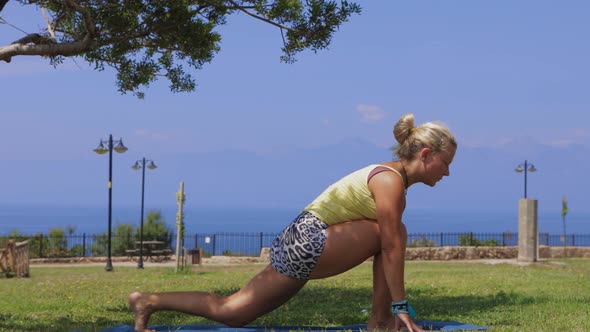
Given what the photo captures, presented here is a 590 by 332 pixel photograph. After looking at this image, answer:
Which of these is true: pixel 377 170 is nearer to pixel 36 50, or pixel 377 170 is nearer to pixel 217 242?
pixel 36 50

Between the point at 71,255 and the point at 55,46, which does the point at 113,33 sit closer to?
the point at 55,46

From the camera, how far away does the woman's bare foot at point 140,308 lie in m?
5.53

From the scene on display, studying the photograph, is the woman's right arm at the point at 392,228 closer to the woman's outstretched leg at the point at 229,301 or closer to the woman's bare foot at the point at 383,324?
the woman's bare foot at the point at 383,324

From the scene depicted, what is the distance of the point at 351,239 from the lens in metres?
5.32

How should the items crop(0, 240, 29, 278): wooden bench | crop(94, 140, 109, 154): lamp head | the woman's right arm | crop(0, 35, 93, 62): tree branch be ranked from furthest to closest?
crop(94, 140, 109, 154): lamp head → crop(0, 240, 29, 278): wooden bench → crop(0, 35, 93, 62): tree branch → the woman's right arm

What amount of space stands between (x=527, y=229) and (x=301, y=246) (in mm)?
19641

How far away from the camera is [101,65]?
41.8 ft

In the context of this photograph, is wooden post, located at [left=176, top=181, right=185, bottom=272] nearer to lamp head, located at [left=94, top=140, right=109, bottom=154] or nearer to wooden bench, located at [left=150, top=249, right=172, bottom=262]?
lamp head, located at [left=94, top=140, right=109, bottom=154]

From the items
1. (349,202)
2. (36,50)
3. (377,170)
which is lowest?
(349,202)

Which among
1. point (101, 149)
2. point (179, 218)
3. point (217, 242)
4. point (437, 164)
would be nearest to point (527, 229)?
point (179, 218)

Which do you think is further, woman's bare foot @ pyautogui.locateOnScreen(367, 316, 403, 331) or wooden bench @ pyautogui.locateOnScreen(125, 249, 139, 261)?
wooden bench @ pyautogui.locateOnScreen(125, 249, 139, 261)

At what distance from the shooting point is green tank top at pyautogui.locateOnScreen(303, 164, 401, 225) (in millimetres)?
5359

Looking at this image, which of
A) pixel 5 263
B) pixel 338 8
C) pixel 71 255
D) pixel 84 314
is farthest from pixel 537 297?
pixel 71 255

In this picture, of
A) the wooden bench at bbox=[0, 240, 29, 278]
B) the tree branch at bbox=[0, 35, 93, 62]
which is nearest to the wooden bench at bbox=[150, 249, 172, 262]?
the wooden bench at bbox=[0, 240, 29, 278]
